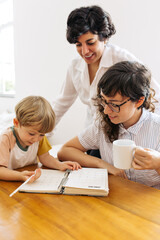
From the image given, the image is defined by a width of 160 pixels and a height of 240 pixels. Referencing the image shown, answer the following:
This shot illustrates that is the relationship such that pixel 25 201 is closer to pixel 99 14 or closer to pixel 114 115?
pixel 114 115

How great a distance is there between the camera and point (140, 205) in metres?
0.92

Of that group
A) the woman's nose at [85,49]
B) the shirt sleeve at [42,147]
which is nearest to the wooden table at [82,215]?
Result: the shirt sleeve at [42,147]

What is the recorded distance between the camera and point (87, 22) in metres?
1.43

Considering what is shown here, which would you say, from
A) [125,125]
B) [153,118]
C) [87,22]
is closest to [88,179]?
[125,125]

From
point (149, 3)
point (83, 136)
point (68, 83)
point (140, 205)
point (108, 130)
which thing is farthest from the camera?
A: point (149, 3)

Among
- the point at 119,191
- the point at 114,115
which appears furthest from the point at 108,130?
the point at 119,191

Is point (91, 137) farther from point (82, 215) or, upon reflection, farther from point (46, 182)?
point (82, 215)

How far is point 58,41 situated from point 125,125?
2043 mm

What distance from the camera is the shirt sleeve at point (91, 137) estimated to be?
1379mm

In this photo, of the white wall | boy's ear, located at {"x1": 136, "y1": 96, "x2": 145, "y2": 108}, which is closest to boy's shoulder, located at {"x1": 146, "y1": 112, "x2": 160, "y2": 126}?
boy's ear, located at {"x1": 136, "y1": 96, "x2": 145, "y2": 108}

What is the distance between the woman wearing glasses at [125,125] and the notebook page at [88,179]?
102 mm

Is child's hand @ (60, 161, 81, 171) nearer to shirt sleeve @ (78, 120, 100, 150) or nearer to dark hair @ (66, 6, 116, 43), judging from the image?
shirt sleeve @ (78, 120, 100, 150)

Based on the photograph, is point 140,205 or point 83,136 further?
point 83,136

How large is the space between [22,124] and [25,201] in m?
0.40
